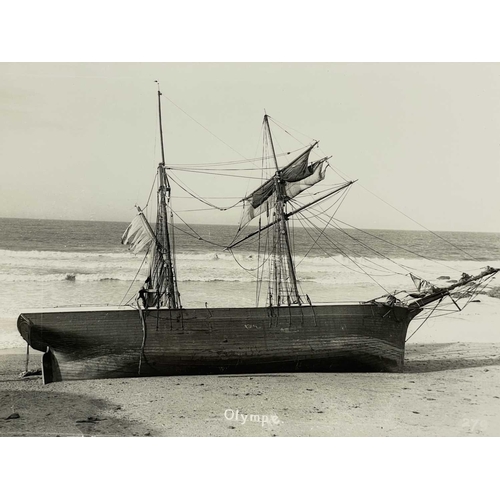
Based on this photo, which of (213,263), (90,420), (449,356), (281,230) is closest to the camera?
(90,420)

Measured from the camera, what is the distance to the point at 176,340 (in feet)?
26.8

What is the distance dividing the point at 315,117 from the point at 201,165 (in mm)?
2095

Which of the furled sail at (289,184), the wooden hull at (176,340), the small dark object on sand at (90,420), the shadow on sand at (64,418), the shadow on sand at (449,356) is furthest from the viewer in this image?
the shadow on sand at (449,356)

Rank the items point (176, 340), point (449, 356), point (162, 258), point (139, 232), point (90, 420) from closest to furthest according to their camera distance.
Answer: point (90, 420) → point (176, 340) → point (139, 232) → point (162, 258) → point (449, 356)

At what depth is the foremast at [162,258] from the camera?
27.6 feet

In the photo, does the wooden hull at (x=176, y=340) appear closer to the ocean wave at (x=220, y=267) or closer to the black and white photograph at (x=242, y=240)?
the black and white photograph at (x=242, y=240)

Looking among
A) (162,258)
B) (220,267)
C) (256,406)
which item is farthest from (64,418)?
(220,267)

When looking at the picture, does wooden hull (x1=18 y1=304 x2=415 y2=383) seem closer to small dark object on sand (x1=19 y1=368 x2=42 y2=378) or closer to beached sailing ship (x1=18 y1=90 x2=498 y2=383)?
beached sailing ship (x1=18 y1=90 x2=498 y2=383)

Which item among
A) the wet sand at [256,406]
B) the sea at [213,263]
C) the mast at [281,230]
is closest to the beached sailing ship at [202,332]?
the mast at [281,230]

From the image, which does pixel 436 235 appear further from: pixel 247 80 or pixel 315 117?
pixel 247 80

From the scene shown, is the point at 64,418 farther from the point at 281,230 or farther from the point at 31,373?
the point at 281,230

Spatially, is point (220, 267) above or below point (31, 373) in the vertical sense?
above

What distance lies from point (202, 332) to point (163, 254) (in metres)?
1.58

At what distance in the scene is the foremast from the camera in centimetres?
841
